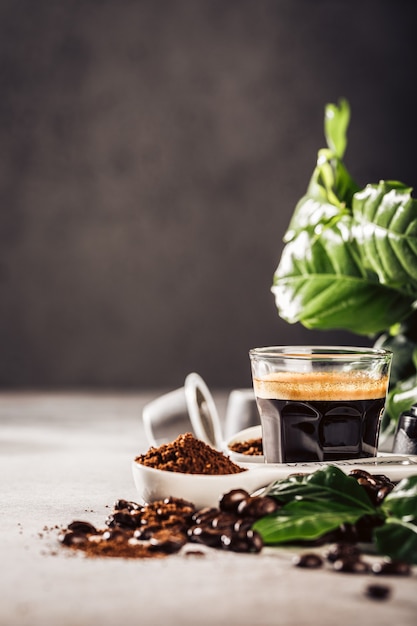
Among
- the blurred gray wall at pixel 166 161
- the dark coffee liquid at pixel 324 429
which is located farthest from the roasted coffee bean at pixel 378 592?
the blurred gray wall at pixel 166 161

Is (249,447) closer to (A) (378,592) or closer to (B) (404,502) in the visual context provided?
(B) (404,502)

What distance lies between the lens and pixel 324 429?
1.08 meters

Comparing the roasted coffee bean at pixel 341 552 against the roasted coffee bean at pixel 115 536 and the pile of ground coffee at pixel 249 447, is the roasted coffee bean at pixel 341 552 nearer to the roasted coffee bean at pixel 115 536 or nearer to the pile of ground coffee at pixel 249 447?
the roasted coffee bean at pixel 115 536

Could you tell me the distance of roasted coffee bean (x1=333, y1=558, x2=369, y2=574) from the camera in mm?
726

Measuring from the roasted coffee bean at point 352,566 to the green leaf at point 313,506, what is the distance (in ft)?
0.12

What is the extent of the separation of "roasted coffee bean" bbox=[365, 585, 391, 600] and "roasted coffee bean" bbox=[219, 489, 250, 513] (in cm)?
22

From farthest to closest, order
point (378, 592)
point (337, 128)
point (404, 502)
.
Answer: point (337, 128) < point (404, 502) < point (378, 592)

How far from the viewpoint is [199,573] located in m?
0.73

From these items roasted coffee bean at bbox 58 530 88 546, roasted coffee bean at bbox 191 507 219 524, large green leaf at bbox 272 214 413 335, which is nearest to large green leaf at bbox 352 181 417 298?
large green leaf at bbox 272 214 413 335

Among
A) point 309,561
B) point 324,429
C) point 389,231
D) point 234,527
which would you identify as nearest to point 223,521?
point 234,527

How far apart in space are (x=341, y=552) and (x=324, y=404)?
338mm

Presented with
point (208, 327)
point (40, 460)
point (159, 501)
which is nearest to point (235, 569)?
point (159, 501)

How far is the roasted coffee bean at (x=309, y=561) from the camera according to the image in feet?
2.43

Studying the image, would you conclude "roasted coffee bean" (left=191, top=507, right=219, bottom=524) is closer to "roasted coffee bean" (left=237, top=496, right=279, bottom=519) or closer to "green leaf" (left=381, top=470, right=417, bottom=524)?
"roasted coffee bean" (left=237, top=496, right=279, bottom=519)
